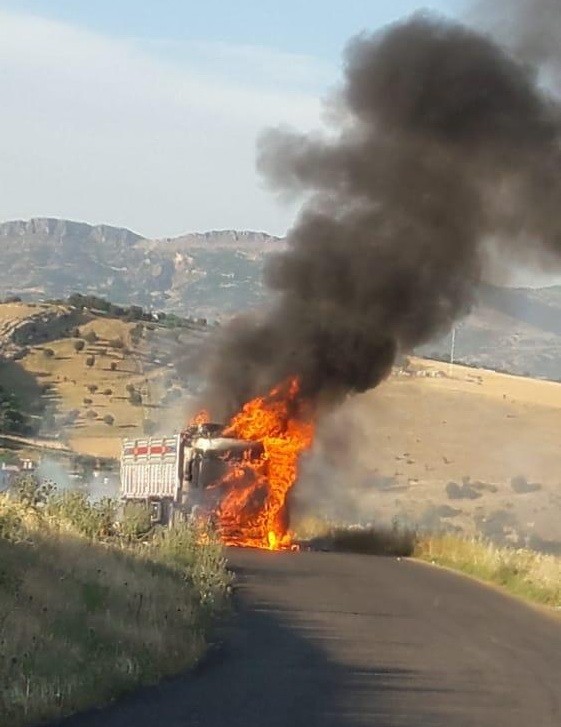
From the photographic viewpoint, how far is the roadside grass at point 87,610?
11.8 metres

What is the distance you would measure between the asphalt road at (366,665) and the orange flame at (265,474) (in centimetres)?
865

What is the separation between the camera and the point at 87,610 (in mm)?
14844

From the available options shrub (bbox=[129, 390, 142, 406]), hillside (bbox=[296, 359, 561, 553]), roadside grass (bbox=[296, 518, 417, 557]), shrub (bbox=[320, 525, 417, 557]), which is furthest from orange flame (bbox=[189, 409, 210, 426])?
shrub (bbox=[129, 390, 142, 406])

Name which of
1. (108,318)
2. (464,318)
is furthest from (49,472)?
(108,318)

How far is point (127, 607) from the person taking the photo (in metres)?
15.5

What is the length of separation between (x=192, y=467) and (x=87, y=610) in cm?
1913

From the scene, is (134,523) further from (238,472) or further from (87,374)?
(87,374)

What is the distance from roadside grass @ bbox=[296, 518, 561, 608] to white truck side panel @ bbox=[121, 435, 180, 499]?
3797 millimetres

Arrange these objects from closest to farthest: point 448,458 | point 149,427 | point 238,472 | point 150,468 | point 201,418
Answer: point 238,472 → point 150,468 → point 201,418 → point 149,427 → point 448,458

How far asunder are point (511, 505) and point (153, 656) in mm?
47511

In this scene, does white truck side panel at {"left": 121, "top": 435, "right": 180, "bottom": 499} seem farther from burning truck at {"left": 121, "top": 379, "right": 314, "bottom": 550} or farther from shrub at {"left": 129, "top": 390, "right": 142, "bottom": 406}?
shrub at {"left": 129, "top": 390, "right": 142, "bottom": 406}

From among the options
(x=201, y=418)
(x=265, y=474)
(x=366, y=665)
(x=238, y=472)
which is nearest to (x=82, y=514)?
(x=366, y=665)

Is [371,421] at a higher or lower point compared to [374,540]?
higher

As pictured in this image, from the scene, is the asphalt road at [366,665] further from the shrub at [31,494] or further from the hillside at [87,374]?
the hillside at [87,374]
